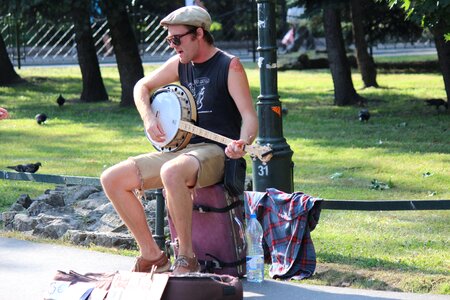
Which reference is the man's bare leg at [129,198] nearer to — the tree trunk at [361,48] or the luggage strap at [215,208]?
the luggage strap at [215,208]

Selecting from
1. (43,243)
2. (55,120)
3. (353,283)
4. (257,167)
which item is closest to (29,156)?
(55,120)

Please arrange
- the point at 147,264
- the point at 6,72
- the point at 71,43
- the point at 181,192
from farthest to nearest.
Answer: the point at 71,43 → the point at 6,72 → the point at 147,264 → the point at 181,192

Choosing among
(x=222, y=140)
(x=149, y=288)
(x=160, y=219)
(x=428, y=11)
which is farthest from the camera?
(x=428, y=11)

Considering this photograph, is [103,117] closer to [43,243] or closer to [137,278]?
[43,243]

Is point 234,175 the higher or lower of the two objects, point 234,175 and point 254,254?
the higher

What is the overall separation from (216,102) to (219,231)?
870 mm

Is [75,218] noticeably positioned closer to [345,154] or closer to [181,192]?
[181,192]

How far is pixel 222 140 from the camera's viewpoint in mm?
6465

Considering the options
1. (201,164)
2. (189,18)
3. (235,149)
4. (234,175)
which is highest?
(189,18)

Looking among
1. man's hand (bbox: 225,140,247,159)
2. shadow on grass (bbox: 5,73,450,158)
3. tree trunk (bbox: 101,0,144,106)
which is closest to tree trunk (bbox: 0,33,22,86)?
shadow on grass (bbox: 5,73,450,158)

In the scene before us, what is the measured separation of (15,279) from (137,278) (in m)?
1.52

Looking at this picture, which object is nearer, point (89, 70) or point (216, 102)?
point (216, 102)

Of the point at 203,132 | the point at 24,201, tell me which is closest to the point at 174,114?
the point at 203,132

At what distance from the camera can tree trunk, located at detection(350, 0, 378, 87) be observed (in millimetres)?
22328
